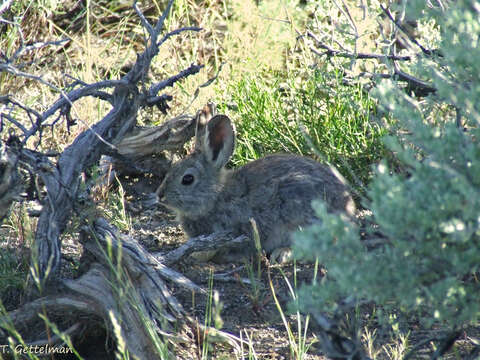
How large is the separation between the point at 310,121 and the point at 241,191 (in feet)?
3.02

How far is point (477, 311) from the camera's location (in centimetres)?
247

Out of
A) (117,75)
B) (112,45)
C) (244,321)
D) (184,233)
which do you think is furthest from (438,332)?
(112,45)

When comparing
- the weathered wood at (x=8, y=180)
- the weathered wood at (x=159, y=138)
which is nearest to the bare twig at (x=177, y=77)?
the weathered wood at (x=8, y=180)

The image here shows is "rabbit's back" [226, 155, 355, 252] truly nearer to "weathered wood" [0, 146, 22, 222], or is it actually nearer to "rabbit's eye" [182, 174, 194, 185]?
"rabbit's eye" [182, 174, 194, 185]

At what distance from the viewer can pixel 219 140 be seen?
5566mm

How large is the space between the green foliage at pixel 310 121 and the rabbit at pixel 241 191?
12.5 inches

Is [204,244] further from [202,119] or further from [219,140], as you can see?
[202,119]

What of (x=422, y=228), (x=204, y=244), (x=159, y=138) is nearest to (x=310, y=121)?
(x=159, y=138)

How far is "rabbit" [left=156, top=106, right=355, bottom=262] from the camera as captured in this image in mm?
5250

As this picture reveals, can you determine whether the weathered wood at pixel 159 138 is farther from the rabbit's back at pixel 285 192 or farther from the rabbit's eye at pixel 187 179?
the rabbit's back at pixel 285 192

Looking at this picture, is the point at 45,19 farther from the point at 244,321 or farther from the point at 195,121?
the point at 244,321

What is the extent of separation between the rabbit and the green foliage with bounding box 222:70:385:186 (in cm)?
32

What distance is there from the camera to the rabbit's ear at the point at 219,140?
543 cm

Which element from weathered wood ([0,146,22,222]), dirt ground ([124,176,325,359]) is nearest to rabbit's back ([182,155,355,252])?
dirt ground ([124,176,325,359])
